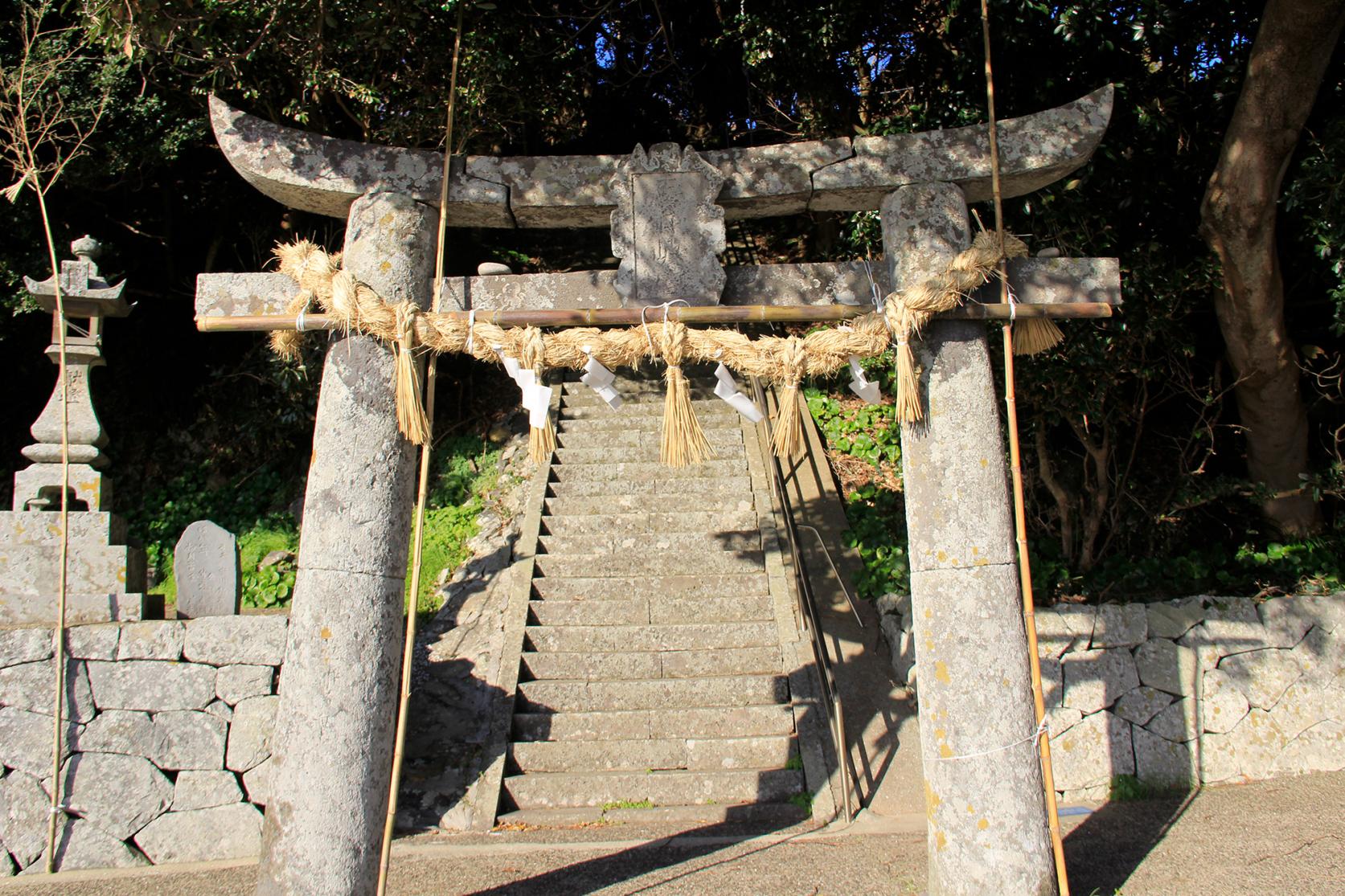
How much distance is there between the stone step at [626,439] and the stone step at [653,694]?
9.39ft

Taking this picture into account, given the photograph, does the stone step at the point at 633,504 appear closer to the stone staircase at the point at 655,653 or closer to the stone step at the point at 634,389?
the stone staircase at the point at 655,653

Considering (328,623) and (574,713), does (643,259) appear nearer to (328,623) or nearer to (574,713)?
(328,623)

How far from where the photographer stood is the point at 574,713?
5.43 metres

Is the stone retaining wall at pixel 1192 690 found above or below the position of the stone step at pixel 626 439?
below

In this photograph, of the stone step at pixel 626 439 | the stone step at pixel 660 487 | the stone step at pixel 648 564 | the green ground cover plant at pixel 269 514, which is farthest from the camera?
the stone step at pixel 626 439

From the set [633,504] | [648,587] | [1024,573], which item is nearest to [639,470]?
[633,504]

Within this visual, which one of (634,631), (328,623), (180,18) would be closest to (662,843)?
(634,631)

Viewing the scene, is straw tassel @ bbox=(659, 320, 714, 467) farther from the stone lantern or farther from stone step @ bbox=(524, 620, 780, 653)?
the stone lantern

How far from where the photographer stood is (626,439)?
8.42m

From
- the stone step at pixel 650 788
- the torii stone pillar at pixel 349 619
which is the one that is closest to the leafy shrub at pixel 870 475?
the stone step at pixel 650 788

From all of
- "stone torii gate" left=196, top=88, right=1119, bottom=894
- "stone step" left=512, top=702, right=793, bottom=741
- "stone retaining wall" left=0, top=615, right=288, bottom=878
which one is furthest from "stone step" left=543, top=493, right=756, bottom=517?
"stone torii gate" left=196, top=88, right=1119, bottom=894

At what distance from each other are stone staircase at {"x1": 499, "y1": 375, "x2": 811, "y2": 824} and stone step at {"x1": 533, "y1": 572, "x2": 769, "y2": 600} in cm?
1

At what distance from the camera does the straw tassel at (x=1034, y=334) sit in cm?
363

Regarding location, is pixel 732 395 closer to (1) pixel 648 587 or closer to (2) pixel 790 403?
(2) pixel 790 403
